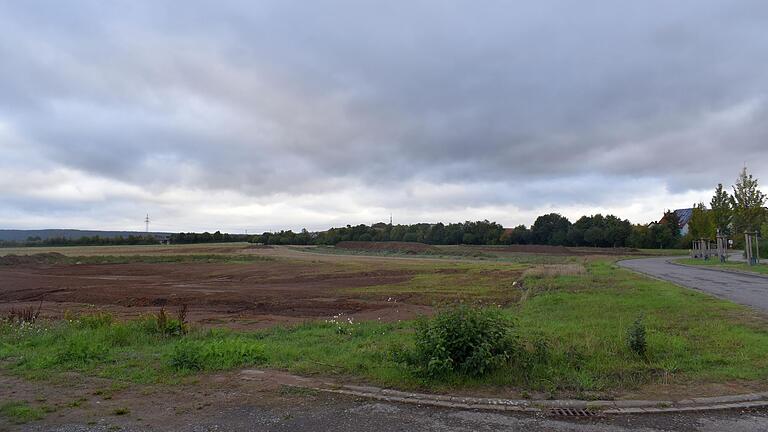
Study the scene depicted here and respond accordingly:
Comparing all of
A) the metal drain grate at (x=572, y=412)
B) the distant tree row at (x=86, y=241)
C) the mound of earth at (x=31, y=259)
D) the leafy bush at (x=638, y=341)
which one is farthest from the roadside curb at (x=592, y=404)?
the distant tree row at (x=86, y=241)

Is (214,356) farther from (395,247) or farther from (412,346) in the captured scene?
(395,247)

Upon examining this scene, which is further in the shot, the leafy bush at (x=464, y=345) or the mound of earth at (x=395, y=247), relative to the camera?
the mound of earth at (x=395, y=247)

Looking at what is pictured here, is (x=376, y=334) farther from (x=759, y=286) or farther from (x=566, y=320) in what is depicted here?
(x=759, y=286)

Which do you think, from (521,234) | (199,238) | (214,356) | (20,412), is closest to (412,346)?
(214,356)

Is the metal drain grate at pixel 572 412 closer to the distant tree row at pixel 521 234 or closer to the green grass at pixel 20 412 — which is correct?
the green grass at pixel 20 412

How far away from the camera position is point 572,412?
5.40 m

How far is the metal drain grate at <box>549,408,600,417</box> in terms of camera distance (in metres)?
5.32

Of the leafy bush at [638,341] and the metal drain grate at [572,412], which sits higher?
the leafy bush at [638,341]

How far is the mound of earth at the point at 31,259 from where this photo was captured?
63344mm

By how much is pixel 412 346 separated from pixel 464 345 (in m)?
2.03

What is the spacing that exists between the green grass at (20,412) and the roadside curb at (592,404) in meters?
3.86

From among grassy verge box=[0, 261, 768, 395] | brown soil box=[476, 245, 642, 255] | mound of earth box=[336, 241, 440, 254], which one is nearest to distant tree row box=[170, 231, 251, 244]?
mound of earth box=[336, 241, 440, 254]

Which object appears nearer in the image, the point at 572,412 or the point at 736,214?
the point at 572,412

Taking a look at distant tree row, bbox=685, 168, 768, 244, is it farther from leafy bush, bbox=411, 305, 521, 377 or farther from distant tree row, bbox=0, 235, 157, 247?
distant tree row, bbox=0, 235, 157, 247
